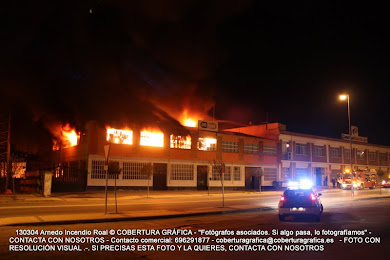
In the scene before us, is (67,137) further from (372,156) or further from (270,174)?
(372,156)

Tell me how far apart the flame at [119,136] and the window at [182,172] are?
590 cm

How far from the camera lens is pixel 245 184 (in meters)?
45.4

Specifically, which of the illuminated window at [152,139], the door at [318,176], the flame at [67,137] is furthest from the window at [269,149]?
the flame at [67,137]

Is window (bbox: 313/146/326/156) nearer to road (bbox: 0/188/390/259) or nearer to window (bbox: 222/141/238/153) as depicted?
window (bbox: 222/141/238/153)

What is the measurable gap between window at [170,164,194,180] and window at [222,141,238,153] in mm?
5291

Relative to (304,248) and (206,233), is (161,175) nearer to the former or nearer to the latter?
(206,233)

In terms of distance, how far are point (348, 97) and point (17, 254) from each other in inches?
1170

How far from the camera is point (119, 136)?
113 feet

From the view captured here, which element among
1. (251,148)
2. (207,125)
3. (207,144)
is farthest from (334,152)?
(207,125)

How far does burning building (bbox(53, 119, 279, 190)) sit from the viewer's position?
33.0 metres

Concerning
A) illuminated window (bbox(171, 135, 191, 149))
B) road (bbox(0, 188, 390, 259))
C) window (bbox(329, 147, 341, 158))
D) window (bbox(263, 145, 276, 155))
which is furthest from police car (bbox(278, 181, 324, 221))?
window (bbox(329, 147, 341, 158))

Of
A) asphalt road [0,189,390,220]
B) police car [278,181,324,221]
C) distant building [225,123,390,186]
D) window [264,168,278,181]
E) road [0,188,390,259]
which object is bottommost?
asphalt road [0,189,390,220]

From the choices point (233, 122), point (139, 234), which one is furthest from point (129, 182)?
point (233, 122)

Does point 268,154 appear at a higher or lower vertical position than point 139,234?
higher
